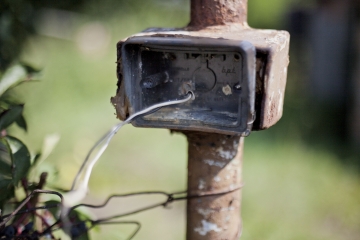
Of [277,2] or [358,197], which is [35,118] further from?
[277,2]

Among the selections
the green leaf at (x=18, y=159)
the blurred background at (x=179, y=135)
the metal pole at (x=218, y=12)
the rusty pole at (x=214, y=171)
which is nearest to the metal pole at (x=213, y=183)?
the rusty pole at (x=214, y=171)

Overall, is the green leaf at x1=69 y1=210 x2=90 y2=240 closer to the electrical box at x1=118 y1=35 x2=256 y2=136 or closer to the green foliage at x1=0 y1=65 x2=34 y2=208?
the green foliage at x1=0 y1=65 x2=34 y2=208

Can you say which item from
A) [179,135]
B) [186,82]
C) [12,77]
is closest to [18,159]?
[12,77]

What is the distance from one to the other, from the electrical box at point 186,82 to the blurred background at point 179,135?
63 cm

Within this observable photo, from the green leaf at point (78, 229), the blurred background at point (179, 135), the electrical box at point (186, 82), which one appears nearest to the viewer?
the electrical box at point (186, 82)

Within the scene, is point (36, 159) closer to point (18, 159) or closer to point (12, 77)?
point (18, 159)

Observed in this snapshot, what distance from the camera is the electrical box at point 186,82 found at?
77 cm

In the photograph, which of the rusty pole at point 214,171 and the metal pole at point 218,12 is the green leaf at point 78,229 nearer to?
the rusty pole at point 214,171

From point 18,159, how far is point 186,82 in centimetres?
41

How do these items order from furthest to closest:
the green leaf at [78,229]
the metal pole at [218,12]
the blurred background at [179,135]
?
the blurred background at [179,135]
the green leaf at [78,229]
the metal pole at [218,12]

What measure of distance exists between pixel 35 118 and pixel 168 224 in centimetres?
132

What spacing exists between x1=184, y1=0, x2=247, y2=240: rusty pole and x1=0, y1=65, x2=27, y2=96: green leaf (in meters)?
0.45

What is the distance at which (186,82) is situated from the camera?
845mm

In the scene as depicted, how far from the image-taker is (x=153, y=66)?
855mm
